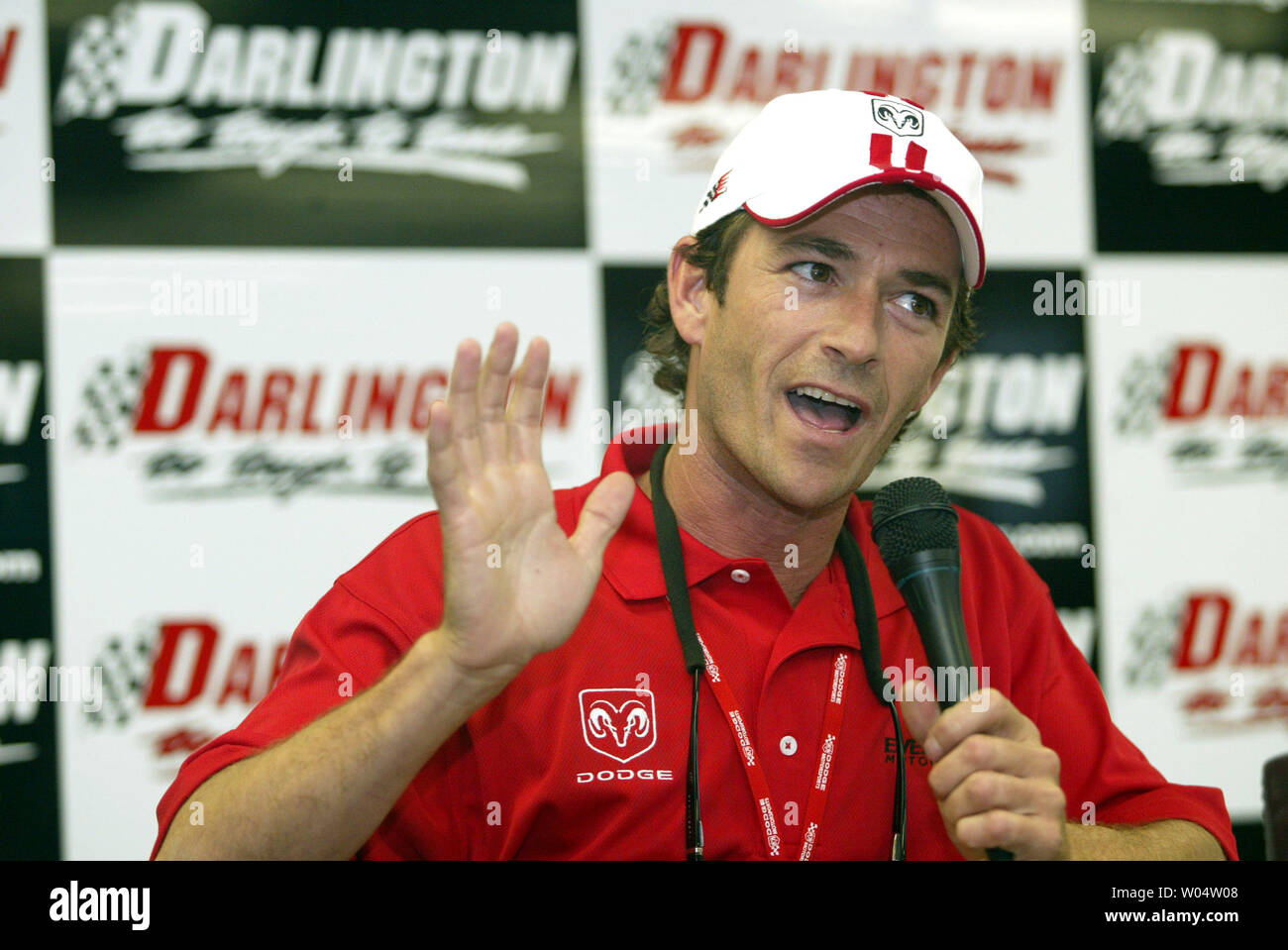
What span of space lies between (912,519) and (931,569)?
0.28ft

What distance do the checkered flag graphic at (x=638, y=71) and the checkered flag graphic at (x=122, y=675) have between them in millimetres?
1539

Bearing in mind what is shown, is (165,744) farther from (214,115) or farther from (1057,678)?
(1057,678)

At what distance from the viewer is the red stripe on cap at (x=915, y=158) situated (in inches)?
57.1

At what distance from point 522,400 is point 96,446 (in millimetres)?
1558

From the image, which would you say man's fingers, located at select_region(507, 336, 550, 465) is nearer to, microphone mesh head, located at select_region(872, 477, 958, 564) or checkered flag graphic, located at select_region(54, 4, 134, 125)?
microphone mesh head, located at select_region(872, 477, 958, 564)

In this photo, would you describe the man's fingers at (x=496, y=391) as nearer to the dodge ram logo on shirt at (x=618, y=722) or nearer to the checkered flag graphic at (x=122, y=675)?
the dodge ram logo on shirt at (x=618, y=722)

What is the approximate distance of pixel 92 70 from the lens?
2.38 m

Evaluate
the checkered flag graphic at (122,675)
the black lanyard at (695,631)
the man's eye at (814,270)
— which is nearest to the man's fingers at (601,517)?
the black lanyard at (695,631)

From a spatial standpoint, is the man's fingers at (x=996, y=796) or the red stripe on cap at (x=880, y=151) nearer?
the man's fingers at (x=996, y=796)

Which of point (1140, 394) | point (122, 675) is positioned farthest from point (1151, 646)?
point (122, 675)

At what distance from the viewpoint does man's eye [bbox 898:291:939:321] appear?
4.89 feet

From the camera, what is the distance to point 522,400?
45.0 inches
